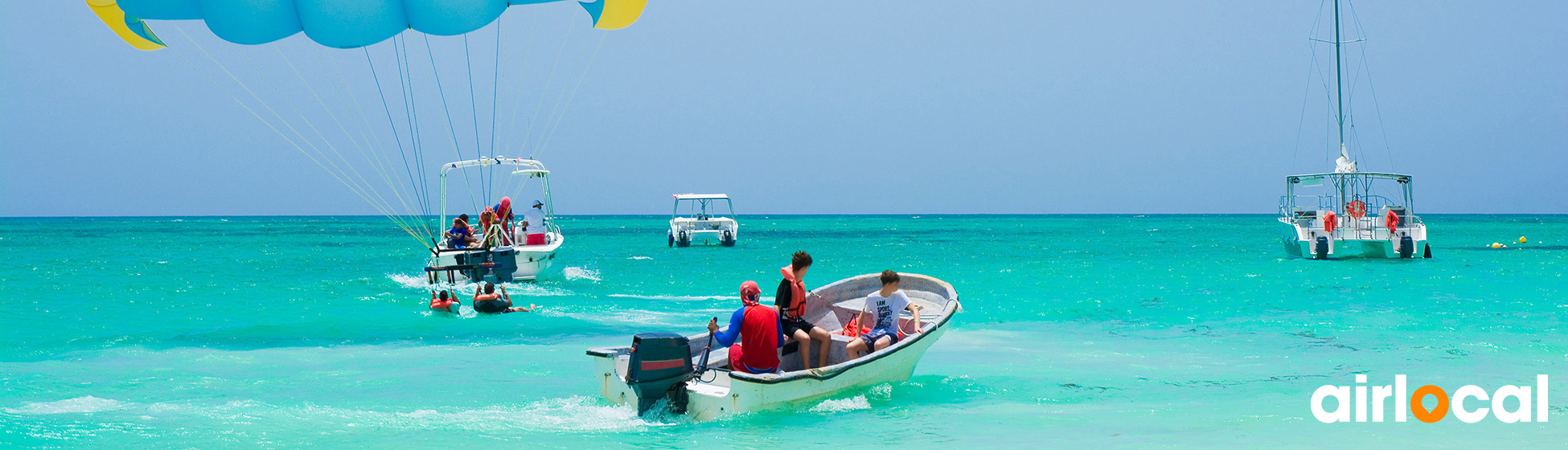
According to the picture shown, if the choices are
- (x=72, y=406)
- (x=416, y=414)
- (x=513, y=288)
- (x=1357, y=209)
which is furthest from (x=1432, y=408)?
(x=1357, y=209)

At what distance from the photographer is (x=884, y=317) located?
8.50 m

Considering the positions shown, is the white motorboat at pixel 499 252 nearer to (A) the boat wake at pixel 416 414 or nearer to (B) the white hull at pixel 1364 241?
(A) the boat wake at pixel 416 414

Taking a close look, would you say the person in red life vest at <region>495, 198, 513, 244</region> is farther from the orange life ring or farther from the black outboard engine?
the orange life ring

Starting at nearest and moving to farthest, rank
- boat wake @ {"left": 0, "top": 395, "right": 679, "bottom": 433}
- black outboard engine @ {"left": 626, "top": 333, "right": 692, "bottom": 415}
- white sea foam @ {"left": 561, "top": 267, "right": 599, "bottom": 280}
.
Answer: black outboard engine @ {"left": 626, "top": 333, "right": 692, "bottom": 415} → boat wake @ {"left": 0, "top": 395, "right": 679, "bottom": 433} → white sea foam @ {"left": 561, "top": 267, "right": 599, "bottom": 280}

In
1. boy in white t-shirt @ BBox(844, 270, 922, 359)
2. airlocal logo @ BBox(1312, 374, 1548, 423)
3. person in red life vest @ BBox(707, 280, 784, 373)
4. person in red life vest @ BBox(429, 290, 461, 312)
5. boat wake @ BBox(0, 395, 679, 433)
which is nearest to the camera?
person in red life vest @ BBox(707, 280, 784, 373)

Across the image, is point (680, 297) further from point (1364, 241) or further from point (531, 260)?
point (1364, 241)

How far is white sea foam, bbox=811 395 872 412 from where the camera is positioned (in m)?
8.03

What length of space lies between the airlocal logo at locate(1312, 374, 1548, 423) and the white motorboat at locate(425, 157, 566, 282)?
13244 millimetres

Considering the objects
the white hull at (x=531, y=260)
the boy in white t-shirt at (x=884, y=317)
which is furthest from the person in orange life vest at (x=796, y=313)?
the white hull at (x=531, y=260)

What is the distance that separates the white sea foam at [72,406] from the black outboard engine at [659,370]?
4.93 metres

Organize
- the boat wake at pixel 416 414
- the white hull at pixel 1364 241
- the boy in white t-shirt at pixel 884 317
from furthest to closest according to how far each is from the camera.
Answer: the white hull at pixel 1364 241
the boy in white t-shirt at pixel 884 317
the boat wake at pixel 416 414

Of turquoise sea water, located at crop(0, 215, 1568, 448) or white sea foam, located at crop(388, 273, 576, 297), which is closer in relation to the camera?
turquoise sea water, located at crop(0, 215, 1568, 448)

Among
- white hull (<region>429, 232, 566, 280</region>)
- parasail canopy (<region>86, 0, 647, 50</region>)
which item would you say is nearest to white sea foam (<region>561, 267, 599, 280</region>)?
white hull (<region>429, 232, 566, 280</region>)

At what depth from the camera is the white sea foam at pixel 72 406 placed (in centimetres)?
886
